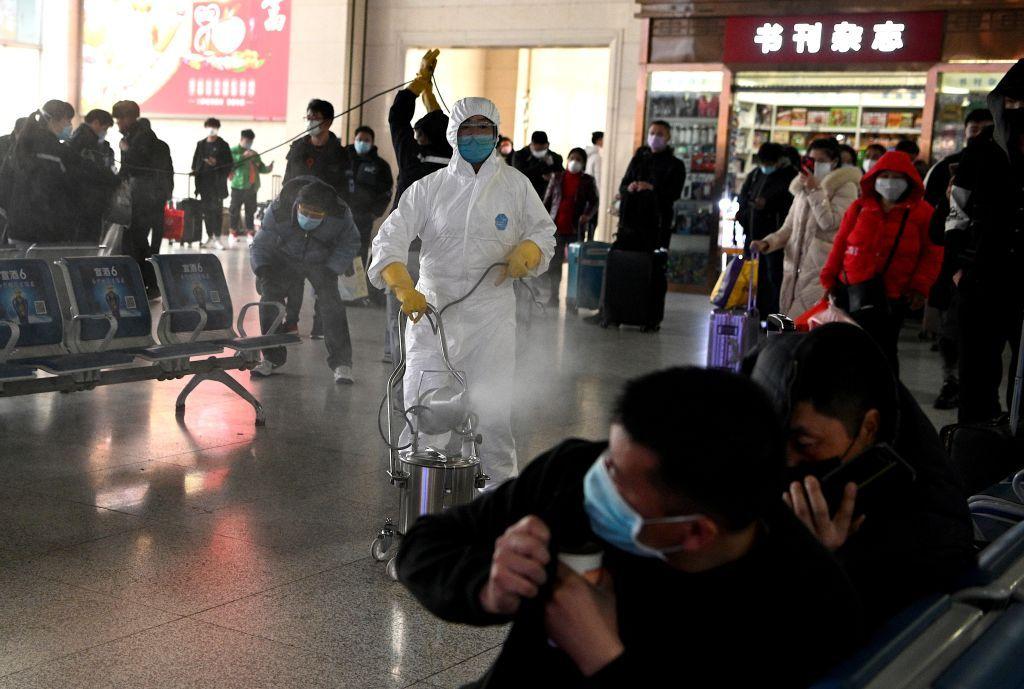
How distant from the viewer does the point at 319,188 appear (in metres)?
8.19

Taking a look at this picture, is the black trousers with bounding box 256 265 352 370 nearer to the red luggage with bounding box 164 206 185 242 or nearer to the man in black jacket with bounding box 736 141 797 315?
the man in black jacket with bounding box 736 141 797 315

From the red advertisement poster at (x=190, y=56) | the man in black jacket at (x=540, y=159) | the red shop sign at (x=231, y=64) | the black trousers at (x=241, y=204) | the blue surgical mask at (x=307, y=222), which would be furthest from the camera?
the red advertisement poster at (x=190, y=56)

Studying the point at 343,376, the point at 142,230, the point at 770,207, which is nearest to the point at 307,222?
the point at 343,376

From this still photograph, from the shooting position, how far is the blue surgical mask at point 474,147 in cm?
523

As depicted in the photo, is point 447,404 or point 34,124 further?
Answer: point 34,124

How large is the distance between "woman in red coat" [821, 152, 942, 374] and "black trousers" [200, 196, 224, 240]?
13.9 m

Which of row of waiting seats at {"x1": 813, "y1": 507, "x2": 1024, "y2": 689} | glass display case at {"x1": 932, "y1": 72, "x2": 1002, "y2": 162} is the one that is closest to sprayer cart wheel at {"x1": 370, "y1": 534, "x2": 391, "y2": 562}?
row of waiting seats at {"x1": 813, "y1": 507, "x2": 1024, "y2": 689}

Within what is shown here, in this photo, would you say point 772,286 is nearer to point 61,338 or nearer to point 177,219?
point 61,338

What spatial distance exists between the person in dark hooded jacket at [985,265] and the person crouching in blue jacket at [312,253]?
154 inches

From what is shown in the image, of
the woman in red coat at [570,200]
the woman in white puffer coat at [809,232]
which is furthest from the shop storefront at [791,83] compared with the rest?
the woman in white puffer coat at [809,232]

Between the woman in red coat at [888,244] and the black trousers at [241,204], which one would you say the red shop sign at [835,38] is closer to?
the woman in red coat at [888,244]

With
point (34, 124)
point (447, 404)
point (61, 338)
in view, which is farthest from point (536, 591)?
point (34, 124)

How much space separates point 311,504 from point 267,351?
3.53 m

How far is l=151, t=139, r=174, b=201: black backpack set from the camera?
12.3 meters
